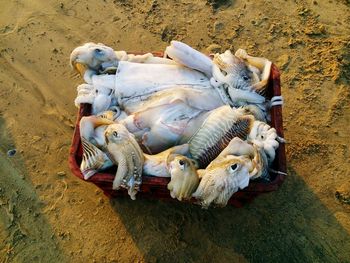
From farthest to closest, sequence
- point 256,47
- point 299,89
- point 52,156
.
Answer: point 256,47 < point 299,89 < point 52,156

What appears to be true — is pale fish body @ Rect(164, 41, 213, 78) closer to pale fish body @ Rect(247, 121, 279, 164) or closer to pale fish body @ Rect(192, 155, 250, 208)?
pale fish body @ Rect(247, 121, 279, 164)

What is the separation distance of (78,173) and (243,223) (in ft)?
4.67

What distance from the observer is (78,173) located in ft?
9.68

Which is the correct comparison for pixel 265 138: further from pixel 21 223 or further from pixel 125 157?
pixel 21 223

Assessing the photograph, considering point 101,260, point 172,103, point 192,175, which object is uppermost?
point 172,103

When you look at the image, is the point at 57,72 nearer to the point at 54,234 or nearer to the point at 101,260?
the point at 54,234

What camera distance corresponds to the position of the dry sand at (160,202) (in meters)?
3.46

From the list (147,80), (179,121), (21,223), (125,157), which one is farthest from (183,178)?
(21,223)

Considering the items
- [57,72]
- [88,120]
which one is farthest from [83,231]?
[57,72]

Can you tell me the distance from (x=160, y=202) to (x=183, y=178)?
3.25ft

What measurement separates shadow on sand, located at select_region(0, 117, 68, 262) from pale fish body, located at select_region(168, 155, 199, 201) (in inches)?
51.4

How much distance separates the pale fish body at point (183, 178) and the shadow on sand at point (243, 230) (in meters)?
0.85

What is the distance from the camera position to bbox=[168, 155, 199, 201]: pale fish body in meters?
2.70

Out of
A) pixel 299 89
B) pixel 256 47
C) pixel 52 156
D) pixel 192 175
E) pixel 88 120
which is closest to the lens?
pixel 192 175
